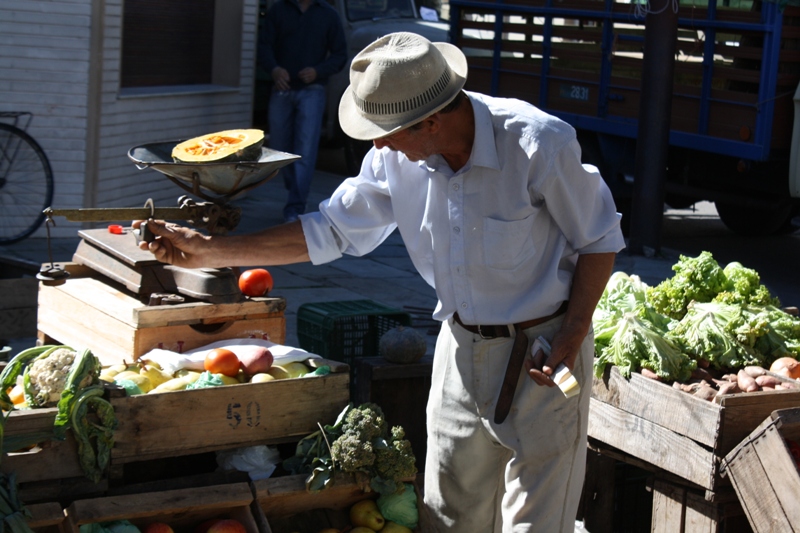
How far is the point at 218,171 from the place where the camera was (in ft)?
11.2

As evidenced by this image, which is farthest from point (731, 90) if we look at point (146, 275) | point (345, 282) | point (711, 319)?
point (146, 275)

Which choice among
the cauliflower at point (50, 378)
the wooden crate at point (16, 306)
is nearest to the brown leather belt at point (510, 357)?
the cauliflower at point (50, 378)

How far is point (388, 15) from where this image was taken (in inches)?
550

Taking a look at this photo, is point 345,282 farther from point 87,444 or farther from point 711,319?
point 87,444

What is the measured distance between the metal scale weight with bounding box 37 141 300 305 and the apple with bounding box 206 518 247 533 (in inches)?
32.3

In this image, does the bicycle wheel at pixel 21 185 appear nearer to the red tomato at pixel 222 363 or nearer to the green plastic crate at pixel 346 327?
the green plastic crate at pixel 346 327

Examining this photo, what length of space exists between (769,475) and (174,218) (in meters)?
2.14

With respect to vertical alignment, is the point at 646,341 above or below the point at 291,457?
above

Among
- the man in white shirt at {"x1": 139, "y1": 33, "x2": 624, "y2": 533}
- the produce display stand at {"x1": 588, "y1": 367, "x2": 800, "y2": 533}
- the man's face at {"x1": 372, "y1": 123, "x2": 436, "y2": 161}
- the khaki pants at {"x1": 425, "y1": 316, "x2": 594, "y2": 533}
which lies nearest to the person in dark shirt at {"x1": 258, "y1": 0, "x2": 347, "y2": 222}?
the produce display stand at {"x1": 588, "y1": 367, "x2": 800, "y2": 533}

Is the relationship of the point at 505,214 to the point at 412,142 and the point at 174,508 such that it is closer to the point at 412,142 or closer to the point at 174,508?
the point at 412,142

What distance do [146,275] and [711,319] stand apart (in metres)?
2.19

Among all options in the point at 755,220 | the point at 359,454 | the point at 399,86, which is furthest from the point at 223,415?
the point at 755,220

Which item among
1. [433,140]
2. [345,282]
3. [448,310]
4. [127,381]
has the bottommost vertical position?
[345,282]

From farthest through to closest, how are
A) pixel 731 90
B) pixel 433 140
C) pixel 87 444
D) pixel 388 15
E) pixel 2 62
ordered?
1. pixel 388 15
2. pixel 731 90
3. pixel 2 62
4. pixel 87 444
5. pixel 433 140
